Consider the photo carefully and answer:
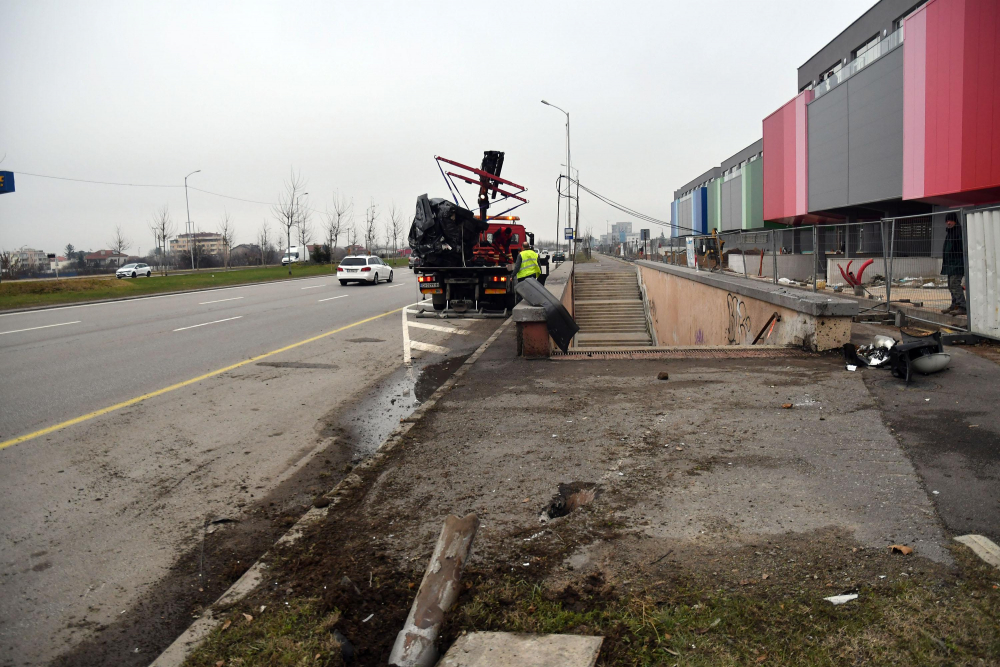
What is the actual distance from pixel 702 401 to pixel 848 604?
12.8ft

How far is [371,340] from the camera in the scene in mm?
14078

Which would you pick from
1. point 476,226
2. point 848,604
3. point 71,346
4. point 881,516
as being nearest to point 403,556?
point 848,604

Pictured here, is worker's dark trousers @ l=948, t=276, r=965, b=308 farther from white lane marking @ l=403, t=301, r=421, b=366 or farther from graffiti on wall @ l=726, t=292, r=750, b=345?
white lane marking @ l=403, t=301, r=421, b=366

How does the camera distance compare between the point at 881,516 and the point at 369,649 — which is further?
the point at 881,516

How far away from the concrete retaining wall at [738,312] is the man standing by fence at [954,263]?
7.17 ft

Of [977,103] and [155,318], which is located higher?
[977,103]

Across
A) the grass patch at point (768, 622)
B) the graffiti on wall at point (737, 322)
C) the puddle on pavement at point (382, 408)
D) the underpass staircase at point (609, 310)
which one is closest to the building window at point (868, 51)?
the underpass staircase at point (609, 310)

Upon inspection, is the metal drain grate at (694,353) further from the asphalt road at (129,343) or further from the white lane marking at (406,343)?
the asphalt road at (129,343)

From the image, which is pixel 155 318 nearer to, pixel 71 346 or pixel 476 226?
pixel 71 346

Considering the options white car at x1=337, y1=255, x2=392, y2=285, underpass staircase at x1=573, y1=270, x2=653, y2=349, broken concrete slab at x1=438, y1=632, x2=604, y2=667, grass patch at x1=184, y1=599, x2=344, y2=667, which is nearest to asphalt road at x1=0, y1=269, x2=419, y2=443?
grass patch at x1=184, y1=599, x2=344, y2=667

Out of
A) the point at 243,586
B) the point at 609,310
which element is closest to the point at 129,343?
the point at 243,586

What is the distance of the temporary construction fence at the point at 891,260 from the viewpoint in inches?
358

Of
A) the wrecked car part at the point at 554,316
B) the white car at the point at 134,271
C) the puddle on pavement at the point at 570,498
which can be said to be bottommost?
the puddle on pavement at the point at 570,498

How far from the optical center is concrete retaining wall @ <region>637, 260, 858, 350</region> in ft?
30.0
